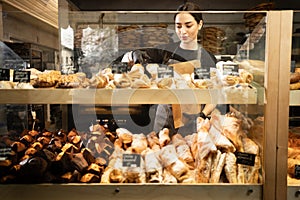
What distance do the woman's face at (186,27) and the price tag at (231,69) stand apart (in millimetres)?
159

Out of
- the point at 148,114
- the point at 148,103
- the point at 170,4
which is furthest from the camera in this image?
the point at 170,4

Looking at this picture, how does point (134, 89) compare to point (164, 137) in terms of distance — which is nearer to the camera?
point (134, 89)

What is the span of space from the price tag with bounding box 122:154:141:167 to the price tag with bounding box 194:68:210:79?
34 centimetres

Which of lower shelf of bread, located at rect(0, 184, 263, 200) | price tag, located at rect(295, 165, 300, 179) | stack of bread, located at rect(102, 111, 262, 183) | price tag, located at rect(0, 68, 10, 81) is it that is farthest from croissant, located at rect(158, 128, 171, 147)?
price tag, located at rect(0, 68, 10, 81)

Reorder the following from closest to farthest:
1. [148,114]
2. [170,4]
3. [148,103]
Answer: [148,103]
[148,114]
[170,4]

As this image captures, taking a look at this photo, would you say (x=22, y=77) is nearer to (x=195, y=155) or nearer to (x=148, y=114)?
(x=148, y=114)

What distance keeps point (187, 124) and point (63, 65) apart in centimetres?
51

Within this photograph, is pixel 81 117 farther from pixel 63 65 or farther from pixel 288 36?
pixel 288 36

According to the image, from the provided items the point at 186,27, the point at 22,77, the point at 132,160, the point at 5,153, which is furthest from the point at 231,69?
the point at 5,153

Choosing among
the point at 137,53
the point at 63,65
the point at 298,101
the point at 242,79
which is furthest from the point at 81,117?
the point at 298,101

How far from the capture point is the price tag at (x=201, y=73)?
3.76ft

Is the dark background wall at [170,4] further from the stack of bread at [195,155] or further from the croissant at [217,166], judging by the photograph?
the croissant at [217,166]

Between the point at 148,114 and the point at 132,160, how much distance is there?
0.17 meters

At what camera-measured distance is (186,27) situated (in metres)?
1.19
